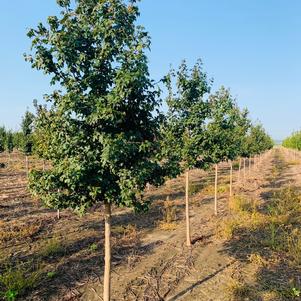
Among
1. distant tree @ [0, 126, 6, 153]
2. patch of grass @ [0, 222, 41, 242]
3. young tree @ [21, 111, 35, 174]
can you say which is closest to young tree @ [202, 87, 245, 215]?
patch of grass @ [0, 222, 41, 242]

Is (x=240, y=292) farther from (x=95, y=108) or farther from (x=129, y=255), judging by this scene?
(x=95, y=108)

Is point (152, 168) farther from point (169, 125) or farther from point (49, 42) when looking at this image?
point (169, 125)

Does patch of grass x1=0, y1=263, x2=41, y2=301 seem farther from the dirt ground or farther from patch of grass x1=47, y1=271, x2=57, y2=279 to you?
patch of grass x1=47, y1=271, x2=57, y2=279

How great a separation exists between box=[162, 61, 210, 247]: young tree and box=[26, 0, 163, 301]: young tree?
5099 millimetres

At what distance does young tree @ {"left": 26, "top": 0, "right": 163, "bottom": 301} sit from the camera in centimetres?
583

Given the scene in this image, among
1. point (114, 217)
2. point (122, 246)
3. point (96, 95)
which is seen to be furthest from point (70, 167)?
point (114, 217)

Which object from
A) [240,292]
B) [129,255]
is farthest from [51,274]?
[240,292]

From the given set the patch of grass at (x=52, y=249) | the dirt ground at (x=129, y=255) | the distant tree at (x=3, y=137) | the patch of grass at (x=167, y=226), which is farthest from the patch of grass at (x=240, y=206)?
the distant tree at (x=3, y=137)

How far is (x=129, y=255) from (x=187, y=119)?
5.40 meters

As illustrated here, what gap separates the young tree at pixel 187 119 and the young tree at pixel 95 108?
201 inches

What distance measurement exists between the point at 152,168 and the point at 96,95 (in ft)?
6.23

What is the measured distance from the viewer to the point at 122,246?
1176 centimetres

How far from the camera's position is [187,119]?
11.6 metres

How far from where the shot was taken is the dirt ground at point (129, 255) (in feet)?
27.2
